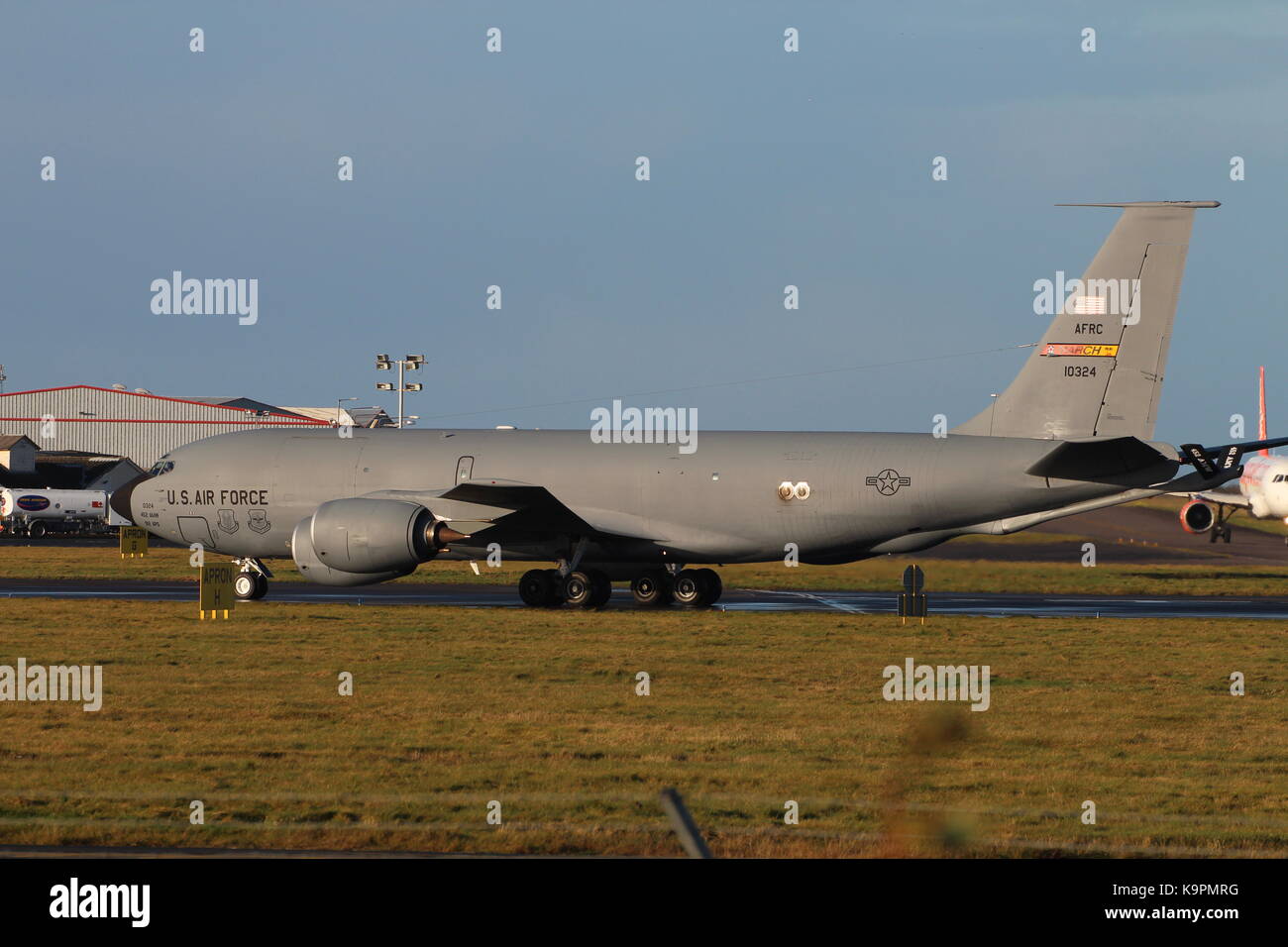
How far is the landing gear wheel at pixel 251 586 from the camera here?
40250 millimetres

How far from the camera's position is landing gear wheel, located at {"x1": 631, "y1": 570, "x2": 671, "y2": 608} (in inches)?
1565

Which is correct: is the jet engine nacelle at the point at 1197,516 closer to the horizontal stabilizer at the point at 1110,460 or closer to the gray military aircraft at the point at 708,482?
the gray military aircraft at the point at 708,482

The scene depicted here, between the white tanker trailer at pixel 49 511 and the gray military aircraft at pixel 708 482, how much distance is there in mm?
56086

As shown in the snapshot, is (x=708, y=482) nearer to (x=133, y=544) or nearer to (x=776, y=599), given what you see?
(x=776, y=599)

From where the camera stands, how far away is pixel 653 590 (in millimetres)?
39844

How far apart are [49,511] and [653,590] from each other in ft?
218

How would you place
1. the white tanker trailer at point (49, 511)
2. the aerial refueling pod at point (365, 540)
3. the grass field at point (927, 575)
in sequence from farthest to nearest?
the white tanker trailer at point (49, 511) → the grass field at point (927, 575) → the aerial refueling pod at point (365, 540)

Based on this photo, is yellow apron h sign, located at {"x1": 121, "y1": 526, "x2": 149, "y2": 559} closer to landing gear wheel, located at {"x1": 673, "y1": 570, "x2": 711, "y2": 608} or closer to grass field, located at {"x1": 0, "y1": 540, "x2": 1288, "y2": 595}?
grass field, located at {"x1": 0, "y1": 540, "x2": 1288, "y2": 595}

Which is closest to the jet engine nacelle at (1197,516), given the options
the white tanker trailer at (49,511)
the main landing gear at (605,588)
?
the main landing gear at (605,588)

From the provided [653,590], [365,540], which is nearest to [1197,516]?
[653,590]

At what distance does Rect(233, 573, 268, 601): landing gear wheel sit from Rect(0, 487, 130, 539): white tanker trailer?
2239 inches

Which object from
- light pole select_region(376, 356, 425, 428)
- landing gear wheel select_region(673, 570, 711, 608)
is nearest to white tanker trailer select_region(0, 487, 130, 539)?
light pole select_region(376, 356, 425, 428)

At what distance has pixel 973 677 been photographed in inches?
966
